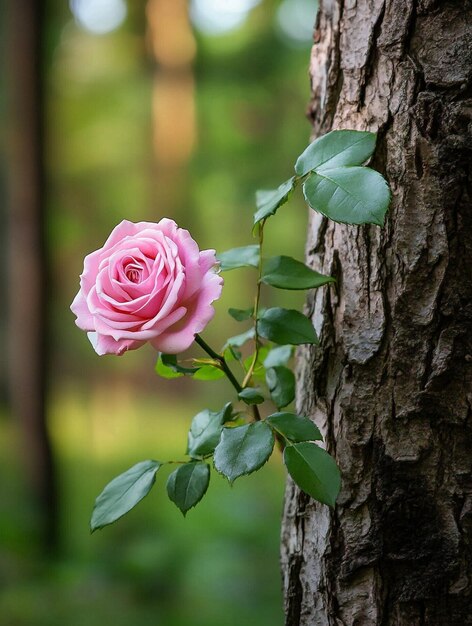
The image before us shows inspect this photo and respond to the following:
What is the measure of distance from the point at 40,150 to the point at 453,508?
266 cm

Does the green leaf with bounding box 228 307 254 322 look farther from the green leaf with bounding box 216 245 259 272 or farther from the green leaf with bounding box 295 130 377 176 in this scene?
the green leaf with bounding box 295 130 377 176

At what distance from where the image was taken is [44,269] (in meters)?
2.90

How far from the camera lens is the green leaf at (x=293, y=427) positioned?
0.63m

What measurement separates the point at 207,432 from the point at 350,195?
32 centimetres

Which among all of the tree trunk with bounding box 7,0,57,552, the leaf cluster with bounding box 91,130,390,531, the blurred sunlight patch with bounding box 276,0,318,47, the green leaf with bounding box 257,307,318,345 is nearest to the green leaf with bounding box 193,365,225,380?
the leaf cluster with bounding box 91,130,390,531

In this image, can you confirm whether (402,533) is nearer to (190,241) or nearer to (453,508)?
(453,508)

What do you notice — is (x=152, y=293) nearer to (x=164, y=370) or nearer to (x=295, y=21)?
(x=164, y=370)

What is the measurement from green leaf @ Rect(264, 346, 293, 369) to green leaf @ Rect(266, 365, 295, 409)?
0.25 ft

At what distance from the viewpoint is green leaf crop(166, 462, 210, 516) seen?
26.7 inches

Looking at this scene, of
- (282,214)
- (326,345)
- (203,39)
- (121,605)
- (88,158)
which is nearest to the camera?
(326,345)

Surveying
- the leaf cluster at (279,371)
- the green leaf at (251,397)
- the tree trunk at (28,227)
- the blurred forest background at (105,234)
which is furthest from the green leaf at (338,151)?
the tree trunk at (28,227)

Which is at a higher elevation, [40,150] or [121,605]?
[40,150]

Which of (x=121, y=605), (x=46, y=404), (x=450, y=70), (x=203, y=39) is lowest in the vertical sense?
(x=121, y=605)

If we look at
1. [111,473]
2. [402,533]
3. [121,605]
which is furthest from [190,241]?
[111,473]
